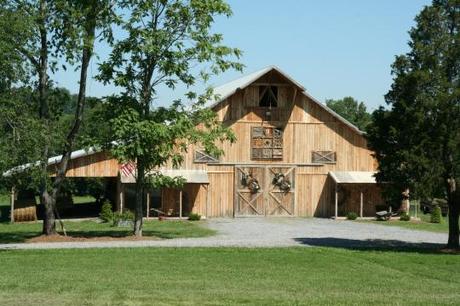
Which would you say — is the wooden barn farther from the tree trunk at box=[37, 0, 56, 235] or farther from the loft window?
the tree trunk at box=[37, 0, 56, 235]

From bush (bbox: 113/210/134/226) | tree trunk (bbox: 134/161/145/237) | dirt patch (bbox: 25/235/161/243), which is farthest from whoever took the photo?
bush (bbox: 113/210/134/226)

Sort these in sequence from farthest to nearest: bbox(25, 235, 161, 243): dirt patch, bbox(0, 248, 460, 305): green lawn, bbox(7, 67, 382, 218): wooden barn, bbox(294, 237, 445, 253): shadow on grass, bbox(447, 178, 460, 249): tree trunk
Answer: bbox(7, 67, 382, 218): wooden barn, bbox(25, 235, 161, 243): dirt patch, bbox(294, 237, 445, 253): shadow on grass, bbox(447, 178, 460, 249): tree trunk, bbox(0, 248, 460, 305): green lawn

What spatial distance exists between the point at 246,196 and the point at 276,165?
7.66ft

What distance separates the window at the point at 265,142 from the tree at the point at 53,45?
13.7m

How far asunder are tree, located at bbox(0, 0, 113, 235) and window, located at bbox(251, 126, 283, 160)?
13.7 metres

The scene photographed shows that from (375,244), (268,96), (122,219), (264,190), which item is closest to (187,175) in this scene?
(264,190)

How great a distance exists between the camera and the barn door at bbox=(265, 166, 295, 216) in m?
37.4

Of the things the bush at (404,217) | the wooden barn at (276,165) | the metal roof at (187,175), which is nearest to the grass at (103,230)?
the metal roof at (187,175)

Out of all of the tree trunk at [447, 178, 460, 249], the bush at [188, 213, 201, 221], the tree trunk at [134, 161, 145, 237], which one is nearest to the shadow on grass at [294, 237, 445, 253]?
the tree trunk at [447, 178, 460, 249]

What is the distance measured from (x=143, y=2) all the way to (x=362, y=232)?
42.6 ft

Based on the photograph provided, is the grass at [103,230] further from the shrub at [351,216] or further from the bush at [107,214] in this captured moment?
the shrub at [351,216]

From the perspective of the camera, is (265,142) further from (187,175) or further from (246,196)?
(187,175)

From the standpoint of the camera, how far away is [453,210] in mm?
22188

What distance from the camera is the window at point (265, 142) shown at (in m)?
37.4
